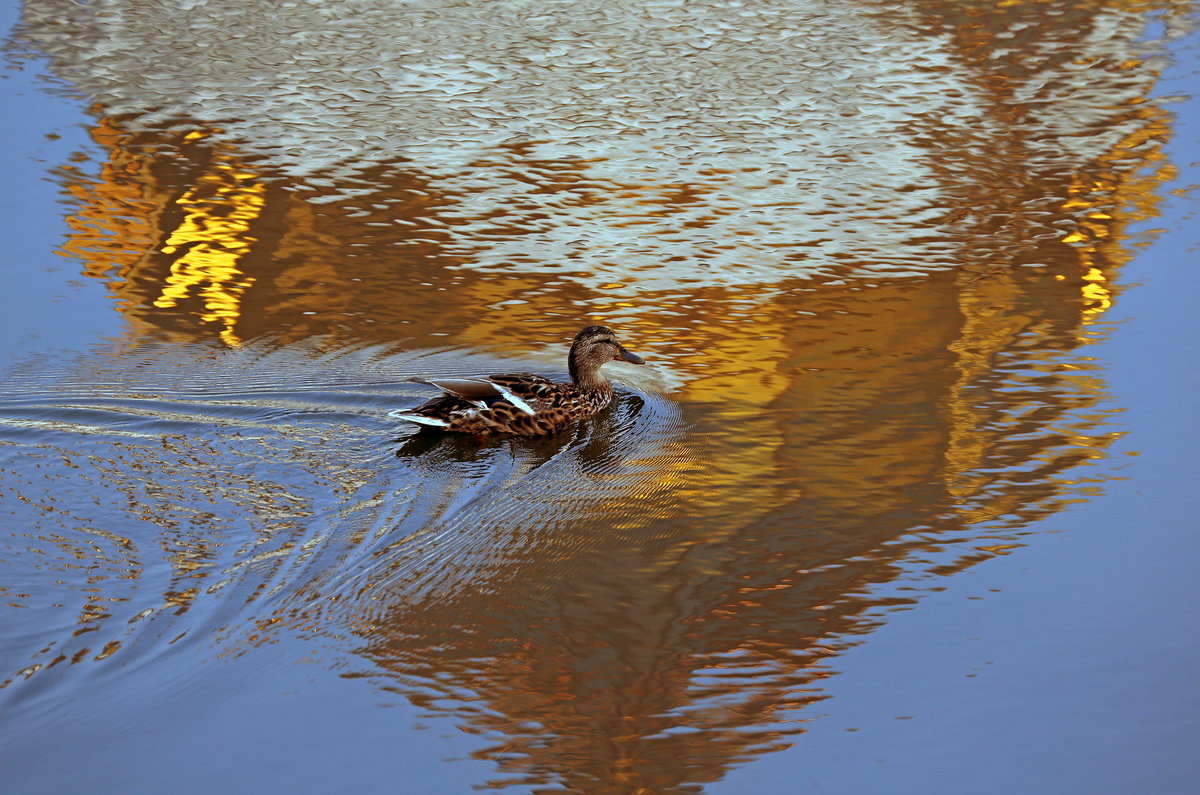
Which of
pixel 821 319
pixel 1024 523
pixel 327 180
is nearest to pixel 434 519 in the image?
pixel 1024 523

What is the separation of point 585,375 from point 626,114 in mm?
4811

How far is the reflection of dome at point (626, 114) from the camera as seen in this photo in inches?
384

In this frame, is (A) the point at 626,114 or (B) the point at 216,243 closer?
(B) the point at 216,243

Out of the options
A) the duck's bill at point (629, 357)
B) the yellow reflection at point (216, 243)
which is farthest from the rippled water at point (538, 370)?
the duck's bill at point (629, 357)

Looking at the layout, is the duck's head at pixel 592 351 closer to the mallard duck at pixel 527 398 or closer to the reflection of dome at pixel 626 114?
the mallard duck at pixel 527 398

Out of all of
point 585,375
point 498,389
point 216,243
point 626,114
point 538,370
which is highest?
point 626,114

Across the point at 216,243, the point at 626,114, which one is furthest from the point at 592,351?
the point at 626,114

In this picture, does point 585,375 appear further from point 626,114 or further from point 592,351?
point 626,114

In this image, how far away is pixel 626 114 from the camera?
12.0 meters

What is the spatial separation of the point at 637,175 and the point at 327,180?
7.40ft

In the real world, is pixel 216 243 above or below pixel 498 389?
above

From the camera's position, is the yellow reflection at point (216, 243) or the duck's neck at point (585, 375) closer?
the duck's neck at point (585, 375)

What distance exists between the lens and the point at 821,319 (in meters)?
8.53

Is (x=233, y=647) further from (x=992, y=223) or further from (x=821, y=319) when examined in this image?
(x=992, y=223)
